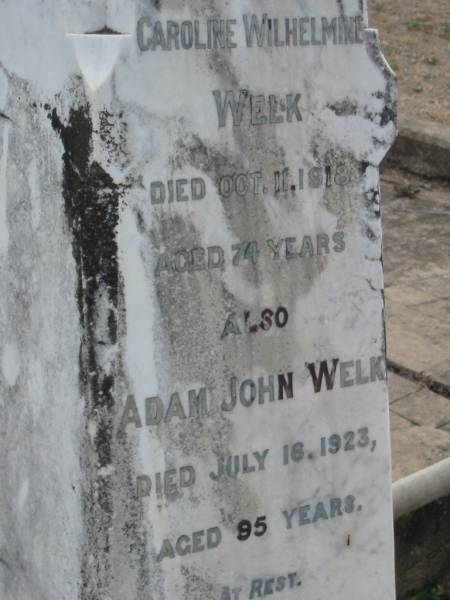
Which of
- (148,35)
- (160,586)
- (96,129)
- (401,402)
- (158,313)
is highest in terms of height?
(148,35)

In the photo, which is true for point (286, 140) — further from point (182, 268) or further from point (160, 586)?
point (160, 586)

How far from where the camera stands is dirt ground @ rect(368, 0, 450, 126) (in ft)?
33.2

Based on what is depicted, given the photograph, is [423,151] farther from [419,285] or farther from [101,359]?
[101,359]

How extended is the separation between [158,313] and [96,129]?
0.46m

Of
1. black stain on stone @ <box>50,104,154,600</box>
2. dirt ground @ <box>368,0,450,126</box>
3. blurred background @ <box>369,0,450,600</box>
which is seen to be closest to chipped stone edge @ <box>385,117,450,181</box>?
blurred background @ <box>369,0,450,600</box>

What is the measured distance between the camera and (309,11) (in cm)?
306

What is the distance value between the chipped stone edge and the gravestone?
18.8 ft

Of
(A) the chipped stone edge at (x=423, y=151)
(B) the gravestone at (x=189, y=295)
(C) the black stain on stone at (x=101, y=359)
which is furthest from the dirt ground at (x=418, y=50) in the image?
(C) the black stain on stone at (x=101, y=359)

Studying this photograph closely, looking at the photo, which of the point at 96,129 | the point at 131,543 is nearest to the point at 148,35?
the point at 96,129

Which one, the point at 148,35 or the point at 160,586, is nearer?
the point at 148,35

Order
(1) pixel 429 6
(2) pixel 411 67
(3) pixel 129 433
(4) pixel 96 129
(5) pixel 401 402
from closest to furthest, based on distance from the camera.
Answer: (4) pixel 96 129 → (3) pixel 129 433 → (5) pixel 401 402 → (2) pixel 411 67 → (1) pixel 429 6

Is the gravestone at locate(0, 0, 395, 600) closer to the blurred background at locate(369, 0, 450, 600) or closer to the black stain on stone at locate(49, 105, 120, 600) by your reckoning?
the black stain on stone at locate(49, 105, 120, 600)

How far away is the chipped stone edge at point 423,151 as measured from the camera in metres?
8.82

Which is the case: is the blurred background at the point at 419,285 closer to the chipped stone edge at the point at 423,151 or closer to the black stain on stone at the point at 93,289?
the chipped stone edge at the point at 423,151
